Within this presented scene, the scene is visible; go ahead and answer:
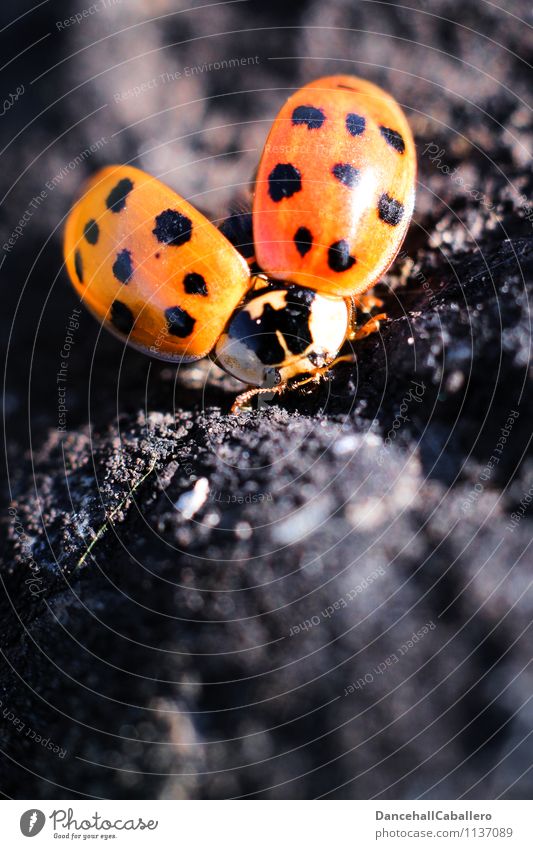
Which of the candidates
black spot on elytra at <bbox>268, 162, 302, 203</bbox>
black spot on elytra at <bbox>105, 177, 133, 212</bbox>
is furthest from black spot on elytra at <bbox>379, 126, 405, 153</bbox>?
black spot on elytra at <bbox>105, 177, 133, 212</bbox>

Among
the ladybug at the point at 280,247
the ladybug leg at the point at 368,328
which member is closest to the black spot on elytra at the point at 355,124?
the ladybug at the point at 280,247

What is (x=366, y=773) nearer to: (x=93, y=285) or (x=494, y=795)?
(x=494, y=795)

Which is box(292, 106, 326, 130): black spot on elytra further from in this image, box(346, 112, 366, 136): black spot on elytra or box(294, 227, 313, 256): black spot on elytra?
box(294, 227, 313, 256): black spot on elytra

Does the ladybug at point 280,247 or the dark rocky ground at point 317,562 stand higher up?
the ladybug at point 280,247

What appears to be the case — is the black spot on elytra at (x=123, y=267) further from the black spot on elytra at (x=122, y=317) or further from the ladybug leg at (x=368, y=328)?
the ladybug leg at (x=368, y=328)

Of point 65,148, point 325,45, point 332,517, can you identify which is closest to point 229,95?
point 325,45

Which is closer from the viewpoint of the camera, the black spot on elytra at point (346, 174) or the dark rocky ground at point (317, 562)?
the dark rocky ground at point (317, 562)
